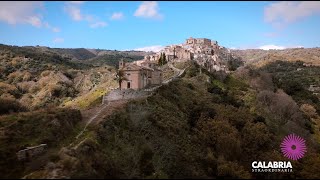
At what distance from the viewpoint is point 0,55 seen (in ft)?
399

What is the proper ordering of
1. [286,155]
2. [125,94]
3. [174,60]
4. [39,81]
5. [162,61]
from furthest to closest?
[39,81] < [174,60] < [162,61] < [125,94] < [286,155]

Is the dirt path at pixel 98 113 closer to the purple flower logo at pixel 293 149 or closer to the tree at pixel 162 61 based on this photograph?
the purple flower logo at pixel 293 149

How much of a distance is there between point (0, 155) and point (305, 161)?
3359 centimetres

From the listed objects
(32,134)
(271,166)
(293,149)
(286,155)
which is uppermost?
(32,134)

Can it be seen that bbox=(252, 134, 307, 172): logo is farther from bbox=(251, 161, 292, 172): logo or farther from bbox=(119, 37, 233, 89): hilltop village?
bbox=(119, 37, 233, 89): hilltop village

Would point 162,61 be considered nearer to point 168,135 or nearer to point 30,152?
point 168,135

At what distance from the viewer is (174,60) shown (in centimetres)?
9281

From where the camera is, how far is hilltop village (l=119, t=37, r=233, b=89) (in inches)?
1887

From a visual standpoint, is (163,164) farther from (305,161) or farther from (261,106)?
(261,106)

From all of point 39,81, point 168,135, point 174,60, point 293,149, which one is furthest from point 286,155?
point 39,81

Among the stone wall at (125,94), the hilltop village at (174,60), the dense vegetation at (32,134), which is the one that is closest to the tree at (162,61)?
the hilltop village at (174,60)

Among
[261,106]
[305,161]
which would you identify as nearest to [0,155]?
[305,161]

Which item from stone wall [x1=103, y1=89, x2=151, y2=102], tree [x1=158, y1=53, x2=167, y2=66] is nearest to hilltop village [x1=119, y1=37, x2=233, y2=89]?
tree [x1=158, y1=53, x2=167, y2=66]

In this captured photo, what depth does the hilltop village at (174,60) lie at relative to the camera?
4794cm
